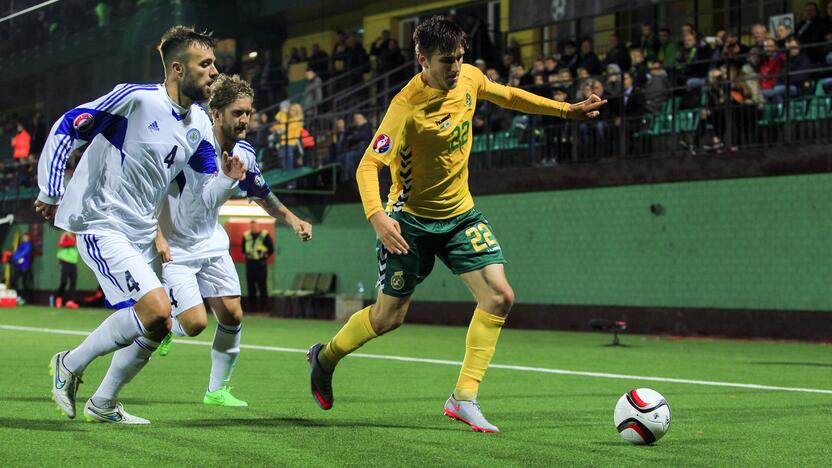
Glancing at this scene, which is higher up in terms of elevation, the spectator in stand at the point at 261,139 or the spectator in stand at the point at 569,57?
the spectator in stand at the point at 569,57

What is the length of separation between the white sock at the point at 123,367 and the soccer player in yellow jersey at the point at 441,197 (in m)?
1.33

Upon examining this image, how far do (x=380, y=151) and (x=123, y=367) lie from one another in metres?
2.07

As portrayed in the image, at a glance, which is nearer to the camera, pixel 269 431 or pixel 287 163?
pixel 269 431

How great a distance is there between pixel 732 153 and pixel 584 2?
15.9 ft

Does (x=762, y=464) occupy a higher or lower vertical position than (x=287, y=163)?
Answer: lower

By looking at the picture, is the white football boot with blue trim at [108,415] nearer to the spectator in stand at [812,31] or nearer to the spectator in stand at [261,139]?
the spectator in stand at [812,31]

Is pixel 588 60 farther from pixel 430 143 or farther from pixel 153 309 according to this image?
pixel 153 309

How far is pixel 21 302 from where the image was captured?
1336 inches

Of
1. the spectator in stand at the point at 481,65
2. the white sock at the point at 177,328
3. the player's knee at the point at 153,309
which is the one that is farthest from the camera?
the spectator in stand at the point at 481,65

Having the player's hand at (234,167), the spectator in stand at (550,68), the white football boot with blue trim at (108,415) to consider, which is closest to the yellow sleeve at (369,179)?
the player's hand at (234,167)

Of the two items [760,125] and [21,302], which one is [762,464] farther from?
[21,302]

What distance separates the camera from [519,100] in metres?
8.10

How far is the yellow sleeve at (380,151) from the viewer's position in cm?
739

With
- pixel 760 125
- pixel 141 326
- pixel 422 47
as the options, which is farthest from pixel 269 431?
pixel 760 125
